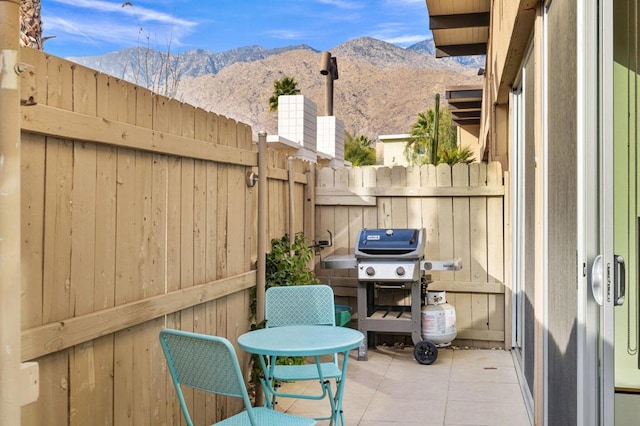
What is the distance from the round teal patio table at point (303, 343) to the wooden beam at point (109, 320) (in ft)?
1.31

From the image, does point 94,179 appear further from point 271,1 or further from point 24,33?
point 271,1

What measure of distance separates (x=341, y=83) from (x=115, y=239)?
198ft

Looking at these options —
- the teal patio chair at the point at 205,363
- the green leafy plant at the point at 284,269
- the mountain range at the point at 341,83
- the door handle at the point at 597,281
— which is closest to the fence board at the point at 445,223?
the green leafy plant at the point at 284,269

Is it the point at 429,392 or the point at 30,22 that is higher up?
the point at 30,22

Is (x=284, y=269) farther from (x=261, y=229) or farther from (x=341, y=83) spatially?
(x=341, y=83)

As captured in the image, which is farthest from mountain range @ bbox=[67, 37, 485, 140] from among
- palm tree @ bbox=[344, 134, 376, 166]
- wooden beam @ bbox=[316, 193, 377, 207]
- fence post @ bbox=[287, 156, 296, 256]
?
fence post @ bbox=[287, 156, 296, 256]

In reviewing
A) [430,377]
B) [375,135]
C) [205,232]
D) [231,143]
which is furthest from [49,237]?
[375,135]

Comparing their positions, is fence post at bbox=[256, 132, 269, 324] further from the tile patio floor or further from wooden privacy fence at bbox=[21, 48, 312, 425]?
the tile patio floor

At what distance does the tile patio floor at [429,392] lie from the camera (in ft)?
13.7

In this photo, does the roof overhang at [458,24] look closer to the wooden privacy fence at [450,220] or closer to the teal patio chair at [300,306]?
the wooden privacy fence at [450,220]

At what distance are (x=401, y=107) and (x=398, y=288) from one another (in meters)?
53.9

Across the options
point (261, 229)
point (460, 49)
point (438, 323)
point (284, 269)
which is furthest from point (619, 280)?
point (460, 49)

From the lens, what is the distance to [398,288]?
6.22 m

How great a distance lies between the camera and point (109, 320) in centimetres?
273
